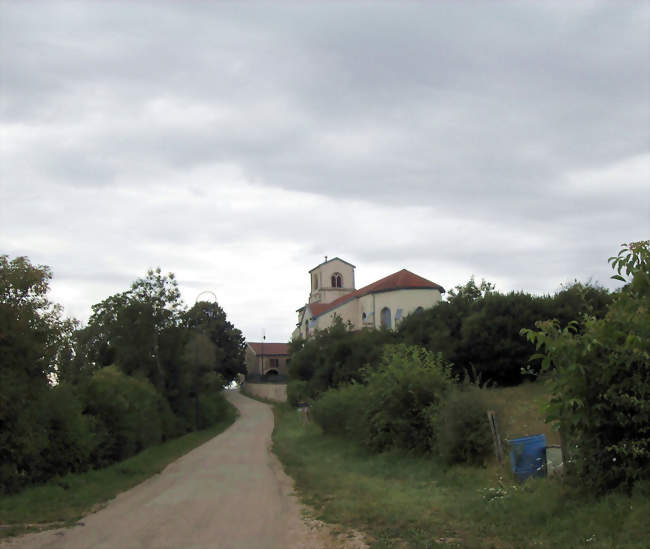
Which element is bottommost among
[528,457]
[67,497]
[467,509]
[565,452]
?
[67,497]

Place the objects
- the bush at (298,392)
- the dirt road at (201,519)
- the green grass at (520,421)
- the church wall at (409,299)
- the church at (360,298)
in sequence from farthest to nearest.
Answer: the church at (360,298) → the church wall at (409,299) → the bush at (298,392) → the green grass at (520,421) → the dirt road at (201,519)

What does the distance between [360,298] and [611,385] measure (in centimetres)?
6704

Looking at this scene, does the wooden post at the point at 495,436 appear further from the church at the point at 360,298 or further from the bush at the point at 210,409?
the church at the point at 360,298

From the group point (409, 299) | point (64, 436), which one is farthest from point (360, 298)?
point (64, 436)

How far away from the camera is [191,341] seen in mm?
41062

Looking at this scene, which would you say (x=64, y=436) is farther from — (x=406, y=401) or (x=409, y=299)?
(x=409, y=299)

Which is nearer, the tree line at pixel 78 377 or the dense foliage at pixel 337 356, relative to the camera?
the tree line at pixel 78 377

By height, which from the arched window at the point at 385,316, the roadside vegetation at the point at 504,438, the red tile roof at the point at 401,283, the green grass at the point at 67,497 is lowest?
the green grass at the point at 67,497

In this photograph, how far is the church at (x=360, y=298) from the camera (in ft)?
222

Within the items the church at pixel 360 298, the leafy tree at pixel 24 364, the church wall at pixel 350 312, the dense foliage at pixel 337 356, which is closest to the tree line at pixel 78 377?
the leafy tree at pixel 24 364

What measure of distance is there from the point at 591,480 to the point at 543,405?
120cm

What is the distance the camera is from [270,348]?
12031cm

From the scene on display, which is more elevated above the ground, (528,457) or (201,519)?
(528,457)

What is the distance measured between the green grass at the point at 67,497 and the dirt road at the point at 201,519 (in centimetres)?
39
